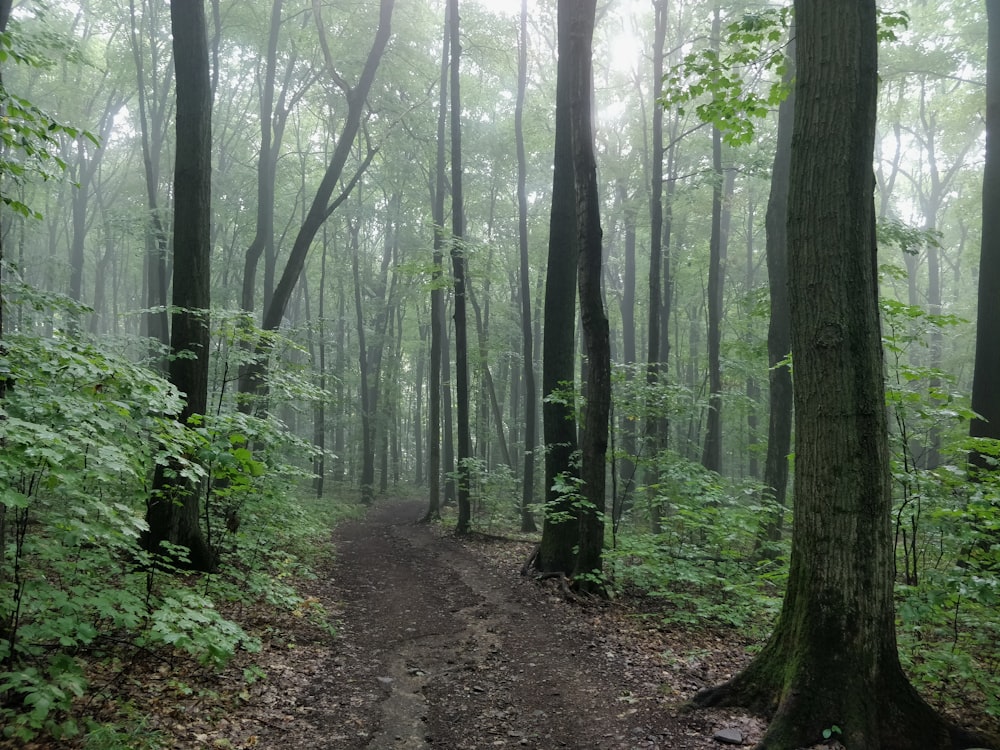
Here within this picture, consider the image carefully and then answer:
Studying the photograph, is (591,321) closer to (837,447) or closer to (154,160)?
(837,447)

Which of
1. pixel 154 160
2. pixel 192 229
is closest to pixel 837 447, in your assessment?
pixel 192 229

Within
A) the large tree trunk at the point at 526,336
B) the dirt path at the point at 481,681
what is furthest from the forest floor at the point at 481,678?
the large tree trunk at the point at 526,336

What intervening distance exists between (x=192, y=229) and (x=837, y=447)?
7.30 metres

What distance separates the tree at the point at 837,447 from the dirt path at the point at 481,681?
0.56 meters

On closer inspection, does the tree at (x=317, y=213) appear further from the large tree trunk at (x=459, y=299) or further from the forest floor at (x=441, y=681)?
the forest floor at (x=441, y=681)

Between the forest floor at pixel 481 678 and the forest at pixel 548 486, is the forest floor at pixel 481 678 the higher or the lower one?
the lower one

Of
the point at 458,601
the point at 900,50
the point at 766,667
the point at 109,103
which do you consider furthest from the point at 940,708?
the point at 109,103

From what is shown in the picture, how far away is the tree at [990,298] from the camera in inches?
310

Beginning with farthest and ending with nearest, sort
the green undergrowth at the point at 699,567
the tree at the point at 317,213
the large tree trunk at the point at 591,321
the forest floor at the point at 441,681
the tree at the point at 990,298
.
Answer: the tree at the point at 317,213, the tree at the point at 990,298, the large tree trunk at the point at 591,321, the green undergrowth at the point at 699,567, the forest floor at the point at 441,681

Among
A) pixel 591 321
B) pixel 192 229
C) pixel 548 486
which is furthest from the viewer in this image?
pixel 548 486

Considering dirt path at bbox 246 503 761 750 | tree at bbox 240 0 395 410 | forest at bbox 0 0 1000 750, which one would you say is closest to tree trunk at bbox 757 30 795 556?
forest at bbox 0 0 1000 750

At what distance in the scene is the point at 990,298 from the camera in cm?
802

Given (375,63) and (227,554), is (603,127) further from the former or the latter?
(227,554)

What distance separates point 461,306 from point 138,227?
11.1 metres
